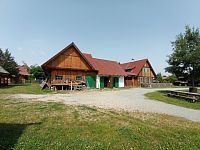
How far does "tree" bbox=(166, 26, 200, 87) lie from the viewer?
2356 cm

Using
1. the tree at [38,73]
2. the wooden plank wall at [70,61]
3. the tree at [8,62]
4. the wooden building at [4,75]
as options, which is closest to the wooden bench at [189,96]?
the wooden plank wall at [70,61]

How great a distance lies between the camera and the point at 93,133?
6.04 meters

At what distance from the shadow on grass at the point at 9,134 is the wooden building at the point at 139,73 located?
121 ft

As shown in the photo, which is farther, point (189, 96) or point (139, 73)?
point (139, 73)

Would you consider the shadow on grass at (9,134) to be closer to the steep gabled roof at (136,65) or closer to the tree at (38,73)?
the steep gabled roof at (136,65)

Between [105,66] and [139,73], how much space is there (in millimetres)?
10942

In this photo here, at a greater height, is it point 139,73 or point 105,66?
point 105,66

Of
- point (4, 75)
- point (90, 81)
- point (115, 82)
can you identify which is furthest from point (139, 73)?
point (4, 75)

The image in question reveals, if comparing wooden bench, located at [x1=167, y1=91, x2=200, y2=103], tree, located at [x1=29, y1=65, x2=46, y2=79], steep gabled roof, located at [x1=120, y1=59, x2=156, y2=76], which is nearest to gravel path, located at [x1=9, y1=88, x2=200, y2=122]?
wooden bench, located at [x1=167, y1=91, x2=200, y2=103]

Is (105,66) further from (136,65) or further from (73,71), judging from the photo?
(136,65)

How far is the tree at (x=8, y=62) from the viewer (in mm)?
43875

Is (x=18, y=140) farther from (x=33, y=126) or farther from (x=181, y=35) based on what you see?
(x=181, y=35)

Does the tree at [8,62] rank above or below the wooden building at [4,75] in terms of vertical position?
above

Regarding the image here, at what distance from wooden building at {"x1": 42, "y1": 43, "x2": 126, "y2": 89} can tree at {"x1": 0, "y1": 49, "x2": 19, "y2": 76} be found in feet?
61.1
